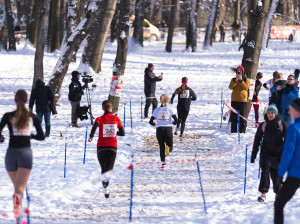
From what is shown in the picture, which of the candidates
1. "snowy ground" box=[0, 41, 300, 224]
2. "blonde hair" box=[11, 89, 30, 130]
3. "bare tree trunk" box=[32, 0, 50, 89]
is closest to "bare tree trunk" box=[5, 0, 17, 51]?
"snowy ground" box=[0, 41, 300, 224]

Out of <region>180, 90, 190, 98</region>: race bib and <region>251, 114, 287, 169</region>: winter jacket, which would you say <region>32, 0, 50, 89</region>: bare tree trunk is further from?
<region>251, 114, 287, 169</region>: winter jacket

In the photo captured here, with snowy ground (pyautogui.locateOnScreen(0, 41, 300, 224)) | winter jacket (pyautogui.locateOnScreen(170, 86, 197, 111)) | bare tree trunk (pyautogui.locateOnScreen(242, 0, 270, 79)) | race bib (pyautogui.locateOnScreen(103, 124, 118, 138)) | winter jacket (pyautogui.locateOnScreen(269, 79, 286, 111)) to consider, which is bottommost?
A: snowy ground (pyautogui.locateOnScreen(0, 41, 300, 224))

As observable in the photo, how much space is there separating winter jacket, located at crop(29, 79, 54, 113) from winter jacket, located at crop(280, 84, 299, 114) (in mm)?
6045

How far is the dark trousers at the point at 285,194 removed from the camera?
21.1 ft

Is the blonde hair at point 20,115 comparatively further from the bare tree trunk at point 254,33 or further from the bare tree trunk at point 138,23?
the bare tree trunk at point 138,23

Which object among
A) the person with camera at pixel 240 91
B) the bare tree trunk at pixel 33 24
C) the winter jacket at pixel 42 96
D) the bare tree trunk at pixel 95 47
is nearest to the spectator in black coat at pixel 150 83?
the person with camera at pixel 240 91

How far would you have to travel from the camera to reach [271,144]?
834 cm

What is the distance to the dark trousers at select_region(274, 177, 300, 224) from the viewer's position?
6438 mm

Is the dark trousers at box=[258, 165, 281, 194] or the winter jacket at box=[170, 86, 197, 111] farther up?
the winter jacket at box=[170, 86, 197, 111]

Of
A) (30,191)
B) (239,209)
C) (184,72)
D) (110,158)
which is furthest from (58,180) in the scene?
(184,72)

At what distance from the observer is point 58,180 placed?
392 inches

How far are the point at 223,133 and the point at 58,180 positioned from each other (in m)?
6.52

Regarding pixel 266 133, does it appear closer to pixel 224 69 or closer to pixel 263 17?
pixel 263 17

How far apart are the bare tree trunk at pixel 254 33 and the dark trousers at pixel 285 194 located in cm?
914
